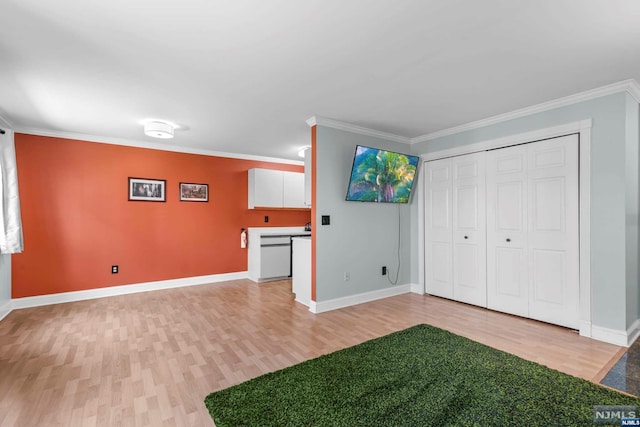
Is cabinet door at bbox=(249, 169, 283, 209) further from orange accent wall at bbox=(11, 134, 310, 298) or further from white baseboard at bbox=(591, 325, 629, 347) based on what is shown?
white baseboard at bbox=(591, 325, 629, 347)

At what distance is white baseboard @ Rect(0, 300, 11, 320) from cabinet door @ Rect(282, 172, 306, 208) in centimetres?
418

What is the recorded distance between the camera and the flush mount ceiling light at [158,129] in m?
3.84

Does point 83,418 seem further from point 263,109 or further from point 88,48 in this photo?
point 263,109

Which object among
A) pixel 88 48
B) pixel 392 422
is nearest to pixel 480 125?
pixel 392 422

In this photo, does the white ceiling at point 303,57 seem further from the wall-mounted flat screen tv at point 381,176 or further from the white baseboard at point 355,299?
the white baseboard at point 355,299

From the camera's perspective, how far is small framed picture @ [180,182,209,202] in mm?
5234

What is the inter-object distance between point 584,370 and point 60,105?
5551 mm

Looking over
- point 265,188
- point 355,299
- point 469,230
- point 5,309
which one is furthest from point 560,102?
point 5,309

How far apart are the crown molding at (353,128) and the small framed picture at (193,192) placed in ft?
8.57

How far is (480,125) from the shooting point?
3.89 metres

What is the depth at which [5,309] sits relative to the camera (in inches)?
145

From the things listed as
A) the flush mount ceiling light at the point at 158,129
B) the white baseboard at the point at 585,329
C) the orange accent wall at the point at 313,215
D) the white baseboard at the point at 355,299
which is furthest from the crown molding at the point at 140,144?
the white baseboard at the point at 585,329

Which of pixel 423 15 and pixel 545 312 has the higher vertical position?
pixel 423 15

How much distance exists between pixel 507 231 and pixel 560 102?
1.51 metres
